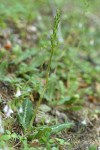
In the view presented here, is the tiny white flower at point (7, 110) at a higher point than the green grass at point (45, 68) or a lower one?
lower

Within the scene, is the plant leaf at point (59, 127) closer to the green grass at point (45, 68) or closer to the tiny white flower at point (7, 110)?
the green grass at point (45, 68)

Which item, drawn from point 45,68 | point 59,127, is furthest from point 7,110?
point 45,68

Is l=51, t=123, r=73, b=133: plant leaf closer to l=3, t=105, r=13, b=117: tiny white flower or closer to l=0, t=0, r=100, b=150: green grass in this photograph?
l=0, t=0, r=100, b=150: green grass

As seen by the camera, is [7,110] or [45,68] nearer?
[7,110]

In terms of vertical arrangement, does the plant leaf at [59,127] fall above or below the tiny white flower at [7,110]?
below

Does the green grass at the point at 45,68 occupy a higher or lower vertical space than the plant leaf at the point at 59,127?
higher

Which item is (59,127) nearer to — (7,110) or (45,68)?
(7,110)

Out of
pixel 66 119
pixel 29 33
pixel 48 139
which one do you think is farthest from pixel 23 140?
pixel 29 33

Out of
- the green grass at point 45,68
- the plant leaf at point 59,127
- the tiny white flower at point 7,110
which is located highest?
the green grass at point 45,68

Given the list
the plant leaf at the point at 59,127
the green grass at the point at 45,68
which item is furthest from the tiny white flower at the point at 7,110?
the plant leaf at the point at 59,127

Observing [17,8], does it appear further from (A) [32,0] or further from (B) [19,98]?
(B) [19,98]

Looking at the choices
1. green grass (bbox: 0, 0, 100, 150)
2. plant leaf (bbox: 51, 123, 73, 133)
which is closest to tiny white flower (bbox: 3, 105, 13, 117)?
green grass (bbox: 0, 0, 100, 150)
